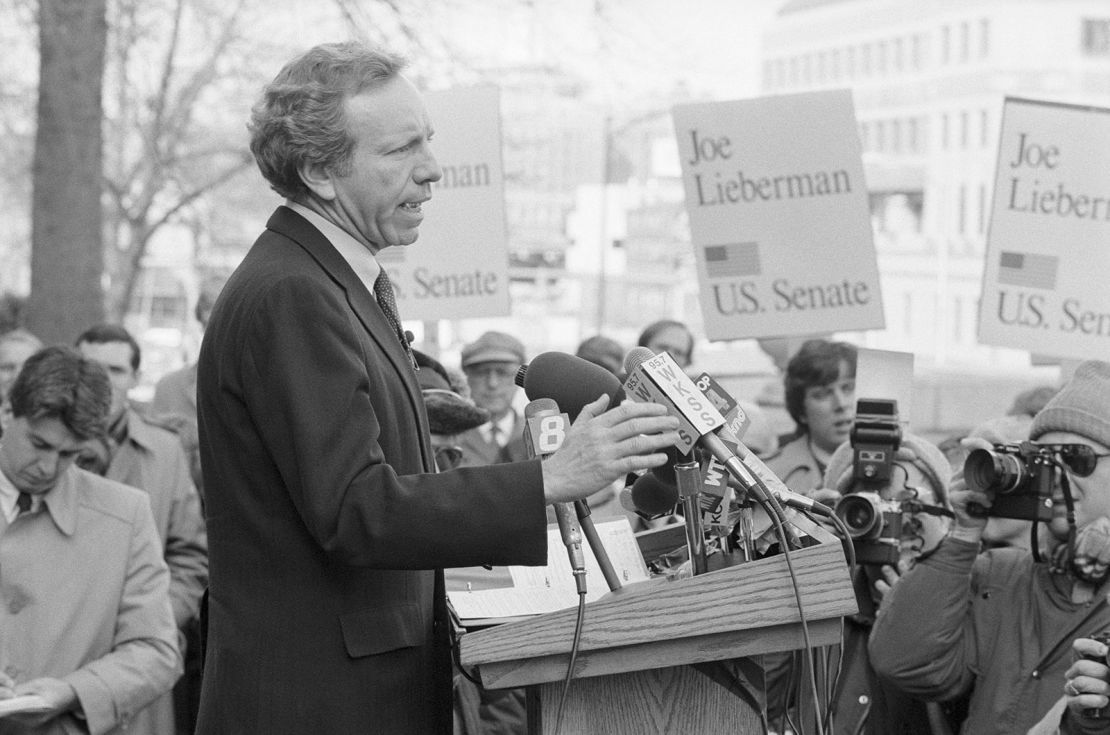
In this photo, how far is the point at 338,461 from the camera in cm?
305

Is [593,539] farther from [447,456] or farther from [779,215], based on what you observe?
[779,215]

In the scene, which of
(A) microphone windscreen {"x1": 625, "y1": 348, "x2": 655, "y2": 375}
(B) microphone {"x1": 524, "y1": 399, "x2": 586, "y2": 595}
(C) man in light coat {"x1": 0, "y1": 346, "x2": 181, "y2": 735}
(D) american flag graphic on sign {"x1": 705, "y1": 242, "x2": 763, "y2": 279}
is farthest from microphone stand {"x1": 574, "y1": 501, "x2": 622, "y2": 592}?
(D) american flag graphic on sign {"x1": 705, "y1": 242, "x2": 763, "y2": 279}

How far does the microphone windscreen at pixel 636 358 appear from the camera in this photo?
3182 mm

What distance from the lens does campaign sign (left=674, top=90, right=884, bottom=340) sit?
7.59 metres

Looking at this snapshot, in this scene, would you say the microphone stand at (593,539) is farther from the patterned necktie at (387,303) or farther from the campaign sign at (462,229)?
the campaign sign at (462,229)

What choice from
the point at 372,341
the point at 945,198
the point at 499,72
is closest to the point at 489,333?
the point at 372,341

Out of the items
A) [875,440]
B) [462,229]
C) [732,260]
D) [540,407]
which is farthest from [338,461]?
[462,229]

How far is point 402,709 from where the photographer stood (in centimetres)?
326

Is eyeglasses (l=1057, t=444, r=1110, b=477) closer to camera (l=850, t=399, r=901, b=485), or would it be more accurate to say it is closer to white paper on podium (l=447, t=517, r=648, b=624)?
camera (l=850, t=399, r=901, b=485)

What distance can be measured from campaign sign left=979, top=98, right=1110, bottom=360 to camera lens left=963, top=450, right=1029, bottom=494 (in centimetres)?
314

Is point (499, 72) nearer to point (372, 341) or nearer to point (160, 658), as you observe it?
point (160, 658)

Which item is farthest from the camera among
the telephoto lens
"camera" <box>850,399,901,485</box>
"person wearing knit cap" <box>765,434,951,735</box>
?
"camera" <box>850,399,901,485</box>

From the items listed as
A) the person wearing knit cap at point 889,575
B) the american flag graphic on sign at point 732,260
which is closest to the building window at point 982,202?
the american flag graphic on sign at point 732,260

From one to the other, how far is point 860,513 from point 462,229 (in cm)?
402
